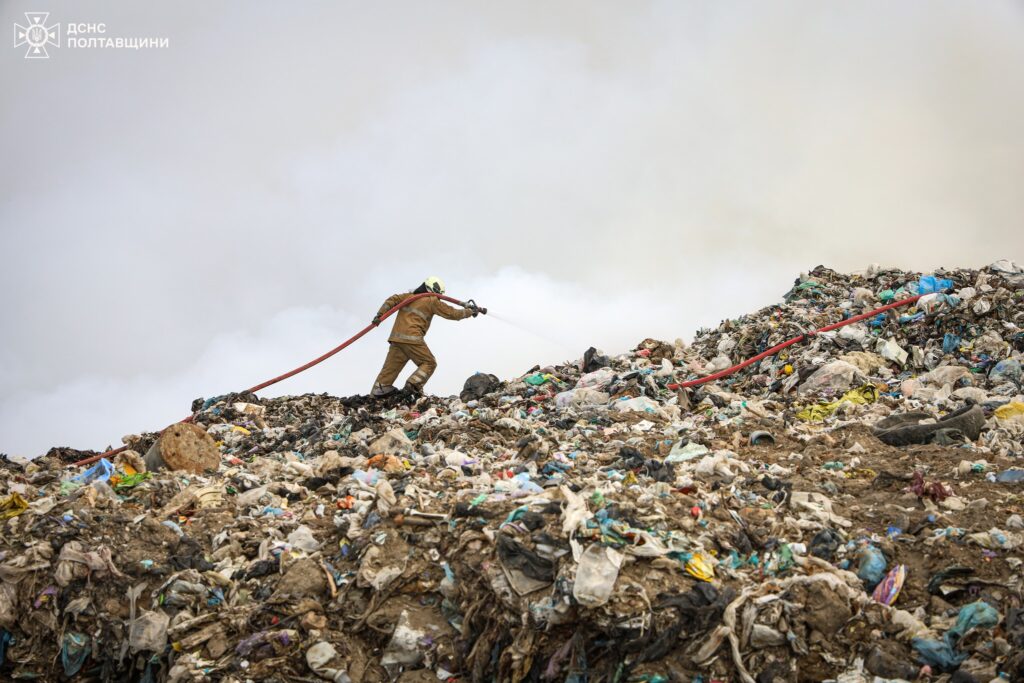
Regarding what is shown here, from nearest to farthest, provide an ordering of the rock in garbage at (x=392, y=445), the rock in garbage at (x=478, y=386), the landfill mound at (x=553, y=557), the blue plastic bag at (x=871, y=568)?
the landfill mound at (x=553, y=557) → the blue plastic bag at (x=871, y=568) → the rock in garbage at (x=392, y=445) → the rock in garbage at (x=478, y=386)

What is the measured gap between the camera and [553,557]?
453 cm

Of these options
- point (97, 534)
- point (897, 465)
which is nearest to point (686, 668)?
point (897, 465)

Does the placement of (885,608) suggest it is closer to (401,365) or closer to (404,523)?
(404,523)

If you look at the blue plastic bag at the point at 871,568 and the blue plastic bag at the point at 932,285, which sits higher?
the blue plastic bag at the point at 932,285

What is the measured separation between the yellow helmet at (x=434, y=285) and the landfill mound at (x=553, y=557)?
12.7 ft

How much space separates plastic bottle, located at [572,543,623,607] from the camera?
425 cm

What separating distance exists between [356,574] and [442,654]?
2.59ft

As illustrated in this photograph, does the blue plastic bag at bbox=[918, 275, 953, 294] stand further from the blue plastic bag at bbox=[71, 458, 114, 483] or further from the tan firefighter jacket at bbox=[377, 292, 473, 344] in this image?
the blue plastic bag at bbox=[71, 458, 114, 483]

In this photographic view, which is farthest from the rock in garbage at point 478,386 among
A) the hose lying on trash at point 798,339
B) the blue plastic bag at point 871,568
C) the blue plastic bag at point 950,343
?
the blue plastic bag at point 871,568

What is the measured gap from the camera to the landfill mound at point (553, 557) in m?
4.15

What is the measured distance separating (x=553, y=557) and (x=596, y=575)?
31 centimetres

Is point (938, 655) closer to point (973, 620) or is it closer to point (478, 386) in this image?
point (973, 620)

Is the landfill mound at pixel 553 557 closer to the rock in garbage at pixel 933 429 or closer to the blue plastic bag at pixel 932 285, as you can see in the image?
the rock in garbage at pixel 933 429

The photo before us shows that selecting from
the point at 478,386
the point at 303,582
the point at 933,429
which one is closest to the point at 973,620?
the point at 933,429
